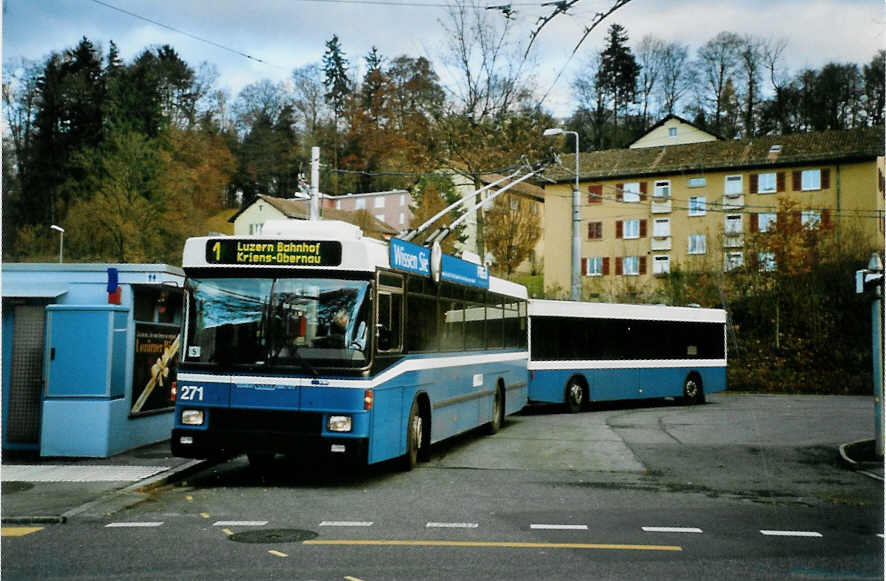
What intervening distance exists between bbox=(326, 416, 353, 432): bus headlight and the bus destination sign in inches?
69.2

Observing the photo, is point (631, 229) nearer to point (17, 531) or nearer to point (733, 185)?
point (733, 185)

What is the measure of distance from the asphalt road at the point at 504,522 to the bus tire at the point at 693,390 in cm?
1112

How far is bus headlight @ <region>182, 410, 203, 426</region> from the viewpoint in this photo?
36.3ft

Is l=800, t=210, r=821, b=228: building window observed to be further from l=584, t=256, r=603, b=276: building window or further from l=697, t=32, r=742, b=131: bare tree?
l=584, t=256, r=603, b=276: building window

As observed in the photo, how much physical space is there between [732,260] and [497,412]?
922 inches

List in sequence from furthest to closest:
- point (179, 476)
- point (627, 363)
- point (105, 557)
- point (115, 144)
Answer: point (115, 144) → point (627, 363) → point (179, 476) → point (105, 557)

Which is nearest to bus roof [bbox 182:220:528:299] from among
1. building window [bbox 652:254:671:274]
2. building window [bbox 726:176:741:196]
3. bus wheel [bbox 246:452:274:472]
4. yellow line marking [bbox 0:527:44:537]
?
bus wheel [bbox 246:452:274:472]

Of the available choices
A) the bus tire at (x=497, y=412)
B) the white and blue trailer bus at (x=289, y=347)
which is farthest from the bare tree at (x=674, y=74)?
the white and blue trailer bus at (x=289, y=347)

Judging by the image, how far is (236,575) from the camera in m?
6.66

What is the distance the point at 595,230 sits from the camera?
209ft

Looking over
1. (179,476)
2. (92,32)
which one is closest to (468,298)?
(179,476)

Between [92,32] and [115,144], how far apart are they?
40.2 meters

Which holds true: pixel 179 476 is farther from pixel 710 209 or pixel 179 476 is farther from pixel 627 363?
pixel 710 209

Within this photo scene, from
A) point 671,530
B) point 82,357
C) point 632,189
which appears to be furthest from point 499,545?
point 632,189
